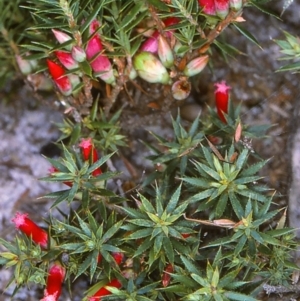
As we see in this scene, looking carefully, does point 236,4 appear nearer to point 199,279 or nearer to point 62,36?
point 62,36

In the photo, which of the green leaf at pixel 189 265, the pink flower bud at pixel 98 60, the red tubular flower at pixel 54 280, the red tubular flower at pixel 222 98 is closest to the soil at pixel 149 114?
the red tubular flower at pixel 222 98

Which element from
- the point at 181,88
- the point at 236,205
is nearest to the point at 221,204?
the point at 236,205

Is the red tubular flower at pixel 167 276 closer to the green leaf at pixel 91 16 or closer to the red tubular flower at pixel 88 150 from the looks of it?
the red tubular flower at pixel 88 150

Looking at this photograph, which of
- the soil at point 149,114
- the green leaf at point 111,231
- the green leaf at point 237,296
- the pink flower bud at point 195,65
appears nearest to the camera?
the green leaf at point 237,296

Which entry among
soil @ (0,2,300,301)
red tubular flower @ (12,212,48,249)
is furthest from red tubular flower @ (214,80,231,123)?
red tubular flower @ (12,212,48,249)

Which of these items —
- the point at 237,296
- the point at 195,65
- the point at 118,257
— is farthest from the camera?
the point at 195,65

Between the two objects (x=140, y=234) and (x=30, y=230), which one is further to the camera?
(x=30, y=230)

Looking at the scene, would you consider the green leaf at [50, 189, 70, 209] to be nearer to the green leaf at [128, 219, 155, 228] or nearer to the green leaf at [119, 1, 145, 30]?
the green leaf at [128, 219, 155, 228]
